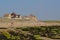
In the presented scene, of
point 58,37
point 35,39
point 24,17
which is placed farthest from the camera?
point 24,17

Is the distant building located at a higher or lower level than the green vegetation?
lower

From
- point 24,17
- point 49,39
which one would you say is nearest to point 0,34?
point 49,39

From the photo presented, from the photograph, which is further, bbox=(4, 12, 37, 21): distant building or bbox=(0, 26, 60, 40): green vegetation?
bbox=(4, 12, 37, 21): distant building

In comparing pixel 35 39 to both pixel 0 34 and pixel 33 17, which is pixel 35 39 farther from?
pixel 33 17

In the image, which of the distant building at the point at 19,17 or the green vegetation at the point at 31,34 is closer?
the green vegetation at the point at 31,34

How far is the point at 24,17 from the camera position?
28.2 meters

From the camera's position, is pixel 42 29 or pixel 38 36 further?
pixel 42 29

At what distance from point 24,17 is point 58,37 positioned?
39.4 ft

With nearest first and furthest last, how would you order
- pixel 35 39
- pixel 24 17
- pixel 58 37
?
1. pixel 35 39
2. pixel 58 37
3. pixel 24 17

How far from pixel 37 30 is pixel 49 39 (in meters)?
1.62

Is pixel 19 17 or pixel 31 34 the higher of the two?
pixel 31 34

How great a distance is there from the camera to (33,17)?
96.7 feet

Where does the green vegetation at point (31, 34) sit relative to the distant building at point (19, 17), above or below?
above

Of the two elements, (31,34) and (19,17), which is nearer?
(31,34)
